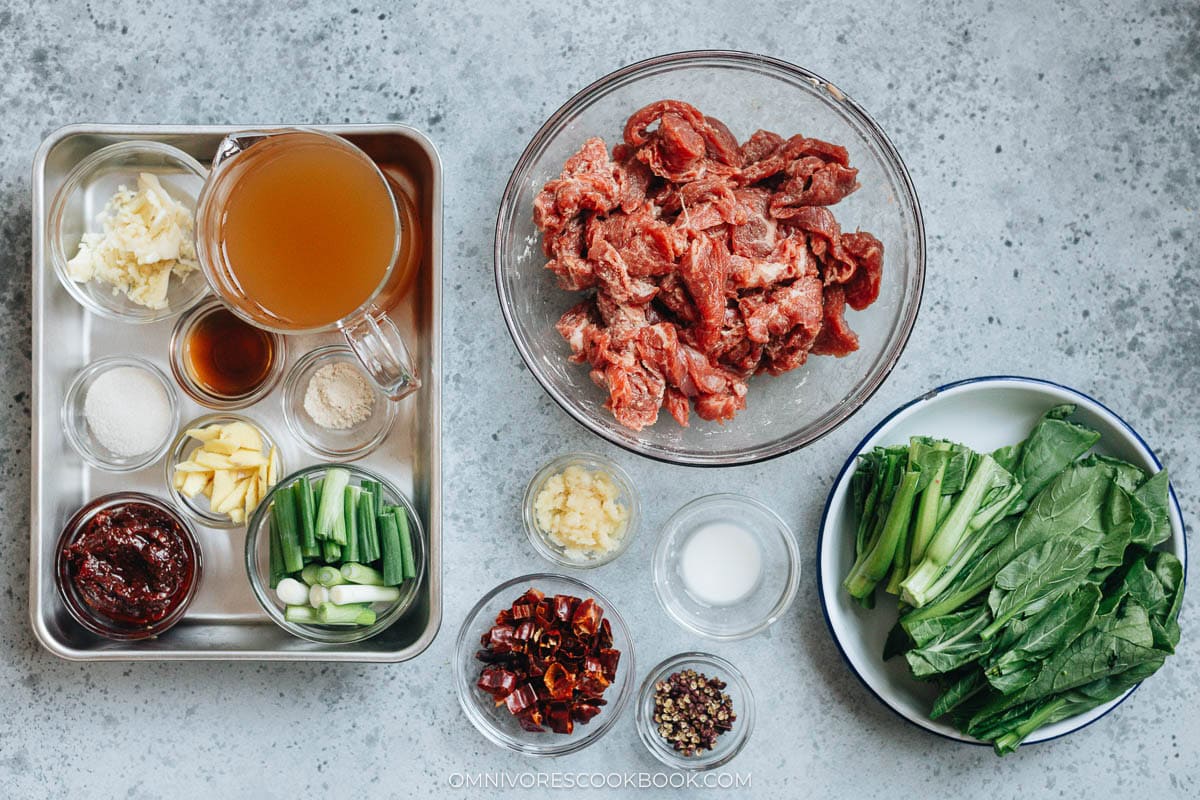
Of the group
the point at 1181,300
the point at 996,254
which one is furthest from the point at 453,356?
the point at 1181,300

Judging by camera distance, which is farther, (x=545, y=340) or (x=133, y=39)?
(x=133, y=39)

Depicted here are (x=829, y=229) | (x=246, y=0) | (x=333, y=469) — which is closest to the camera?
(x=829, y=229)

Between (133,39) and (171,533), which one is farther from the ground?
(133,39)

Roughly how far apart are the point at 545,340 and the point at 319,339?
1.60ft

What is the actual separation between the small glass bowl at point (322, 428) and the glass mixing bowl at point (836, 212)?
35 cm

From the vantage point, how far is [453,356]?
80.0 inches

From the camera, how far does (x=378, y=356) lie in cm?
173

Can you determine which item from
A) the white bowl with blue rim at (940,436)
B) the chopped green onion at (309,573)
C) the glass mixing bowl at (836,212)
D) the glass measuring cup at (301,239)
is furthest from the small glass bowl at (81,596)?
the white bowl with blue rim at (940,436)

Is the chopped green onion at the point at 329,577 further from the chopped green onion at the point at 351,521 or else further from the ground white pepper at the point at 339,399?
the ground white pepper at the point at 339,399

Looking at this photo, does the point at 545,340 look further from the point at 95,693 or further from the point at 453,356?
the point at 95,693

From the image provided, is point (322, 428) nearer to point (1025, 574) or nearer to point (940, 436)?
point (940, 436)

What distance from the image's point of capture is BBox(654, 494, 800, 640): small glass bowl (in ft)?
6.63

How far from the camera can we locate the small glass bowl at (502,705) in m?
1.98

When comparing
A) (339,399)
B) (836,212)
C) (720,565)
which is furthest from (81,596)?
(836,212)
